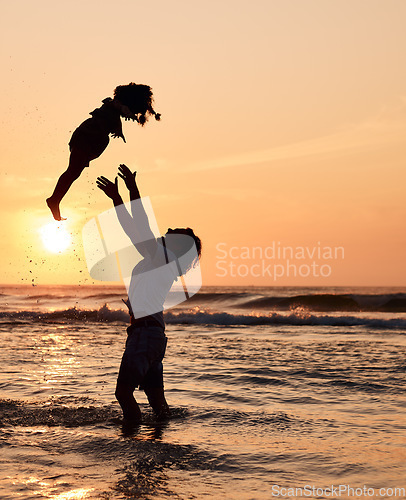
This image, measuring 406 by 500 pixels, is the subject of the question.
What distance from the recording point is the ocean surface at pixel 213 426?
4.45 metres

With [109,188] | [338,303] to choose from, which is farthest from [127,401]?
[338,303]

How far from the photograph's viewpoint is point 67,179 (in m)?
4.34

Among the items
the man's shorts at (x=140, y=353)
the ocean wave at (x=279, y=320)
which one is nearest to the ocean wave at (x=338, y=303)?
the ocean wave at (x=279, y=320)

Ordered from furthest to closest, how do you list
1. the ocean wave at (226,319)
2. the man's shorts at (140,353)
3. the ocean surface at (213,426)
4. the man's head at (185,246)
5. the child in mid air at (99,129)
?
the ocean wave at (226,319), the man's shorts at (140,353), the man's head at (185,246), the ocean surface at (213,426), the child in mid air at (99,129)

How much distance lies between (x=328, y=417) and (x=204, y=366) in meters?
4.23

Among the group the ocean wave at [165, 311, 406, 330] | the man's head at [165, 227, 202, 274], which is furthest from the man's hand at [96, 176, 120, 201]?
the ocean wave at [165, 311, 406, 330]

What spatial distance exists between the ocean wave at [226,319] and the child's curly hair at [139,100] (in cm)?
1908

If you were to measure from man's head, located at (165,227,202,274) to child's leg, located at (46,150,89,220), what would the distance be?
4.31 ft

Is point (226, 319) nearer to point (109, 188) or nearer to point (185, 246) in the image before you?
point (185, 246)

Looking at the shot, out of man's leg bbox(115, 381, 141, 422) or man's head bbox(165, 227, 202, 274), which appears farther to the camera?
man's leg bbox(115, 381, 141, 422)

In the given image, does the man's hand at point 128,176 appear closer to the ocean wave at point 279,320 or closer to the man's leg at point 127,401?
the man's leg at point 127,401

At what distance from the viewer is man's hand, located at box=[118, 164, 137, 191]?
15.5ft

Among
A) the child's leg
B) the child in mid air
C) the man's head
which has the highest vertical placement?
the child in mid air

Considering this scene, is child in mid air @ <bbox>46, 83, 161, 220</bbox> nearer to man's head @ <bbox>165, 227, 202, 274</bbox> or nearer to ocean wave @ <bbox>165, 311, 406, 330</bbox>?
man's head @ <bbox>165, 227, 202, 274</bbox>
